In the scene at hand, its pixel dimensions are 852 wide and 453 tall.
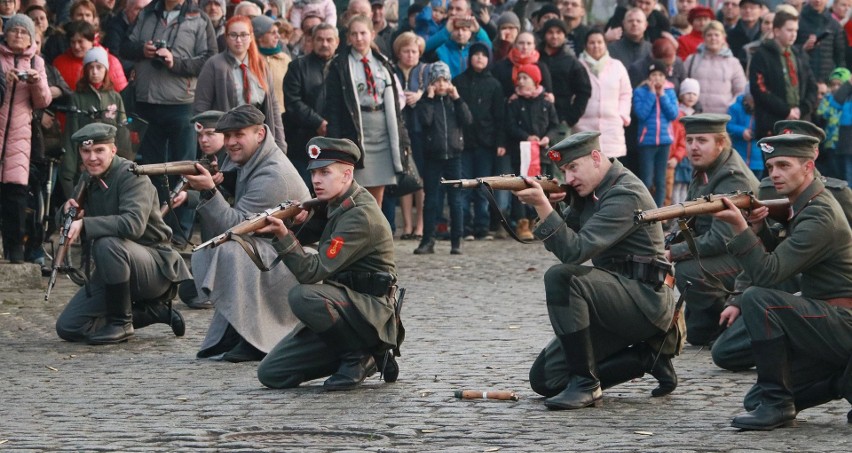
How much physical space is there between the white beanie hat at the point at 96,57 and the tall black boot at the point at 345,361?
5.88m

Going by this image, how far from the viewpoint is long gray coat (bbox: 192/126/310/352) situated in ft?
34.1

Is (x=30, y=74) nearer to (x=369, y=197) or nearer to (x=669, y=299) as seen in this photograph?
(x=369, y=197)

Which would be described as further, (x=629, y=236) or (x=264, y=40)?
(x=264, y=40)

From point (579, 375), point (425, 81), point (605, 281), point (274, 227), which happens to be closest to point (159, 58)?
point (425, 81)

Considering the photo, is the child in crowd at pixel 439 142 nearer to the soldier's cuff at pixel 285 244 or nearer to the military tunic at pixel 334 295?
the military tunic at pixel 334 295

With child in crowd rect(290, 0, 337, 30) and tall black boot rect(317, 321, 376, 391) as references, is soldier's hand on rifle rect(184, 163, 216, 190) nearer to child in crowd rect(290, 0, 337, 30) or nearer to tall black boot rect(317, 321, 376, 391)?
tall black boot rect(317, 321, 376, 391)

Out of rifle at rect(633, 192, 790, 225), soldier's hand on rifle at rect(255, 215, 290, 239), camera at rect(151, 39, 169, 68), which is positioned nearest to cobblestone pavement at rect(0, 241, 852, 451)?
soldier's hand on rifle at rect(255, 215, 290, 239)

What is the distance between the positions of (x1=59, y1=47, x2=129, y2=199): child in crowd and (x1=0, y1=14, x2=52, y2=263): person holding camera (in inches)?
19.4

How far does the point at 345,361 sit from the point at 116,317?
8.64 ft

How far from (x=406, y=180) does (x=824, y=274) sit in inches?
303

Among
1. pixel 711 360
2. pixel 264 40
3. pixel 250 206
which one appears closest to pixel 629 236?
pixel 711 360

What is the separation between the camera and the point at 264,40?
1554 centimetres

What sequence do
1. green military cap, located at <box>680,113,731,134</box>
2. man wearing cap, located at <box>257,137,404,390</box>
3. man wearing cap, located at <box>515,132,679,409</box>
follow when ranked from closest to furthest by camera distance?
man wearing cap, located at <box>515,132,679,409</box> → man wearing cap, located at <box>257,137,404,390</box> → green military cap, located at <box>680,113,731,134</box>

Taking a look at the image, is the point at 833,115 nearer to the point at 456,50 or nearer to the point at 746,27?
the point at 746,27
